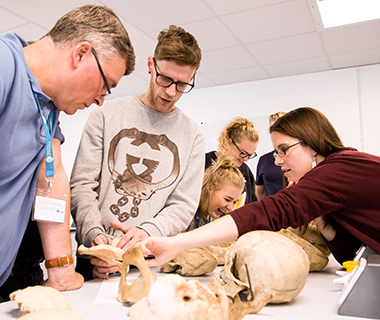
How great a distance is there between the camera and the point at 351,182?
117 centimetres

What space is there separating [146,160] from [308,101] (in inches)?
175

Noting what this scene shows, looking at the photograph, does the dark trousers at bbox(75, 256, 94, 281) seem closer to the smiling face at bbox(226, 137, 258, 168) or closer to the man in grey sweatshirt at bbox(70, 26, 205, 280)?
the man in grey sweatshirt at bbox(70, 26, 205, 280)

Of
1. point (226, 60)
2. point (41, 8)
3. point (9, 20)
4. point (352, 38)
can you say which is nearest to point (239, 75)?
point (226, 60)

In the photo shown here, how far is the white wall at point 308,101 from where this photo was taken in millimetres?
4938

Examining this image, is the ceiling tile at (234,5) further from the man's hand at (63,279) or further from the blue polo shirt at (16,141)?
the man's hand at (63,279)

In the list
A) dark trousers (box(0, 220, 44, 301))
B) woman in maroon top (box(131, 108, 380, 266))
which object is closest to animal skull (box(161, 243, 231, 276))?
woman in maroon top (box(131, 108, 380, 266))

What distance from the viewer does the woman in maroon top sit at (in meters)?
1.08

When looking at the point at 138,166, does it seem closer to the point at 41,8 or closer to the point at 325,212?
the point at 325,212

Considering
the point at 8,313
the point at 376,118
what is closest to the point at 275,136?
the point at 8,313

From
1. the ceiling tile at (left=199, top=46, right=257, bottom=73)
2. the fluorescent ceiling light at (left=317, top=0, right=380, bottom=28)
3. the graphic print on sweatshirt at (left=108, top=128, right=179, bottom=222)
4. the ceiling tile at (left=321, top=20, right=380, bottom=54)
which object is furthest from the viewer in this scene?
the ceiling tile at (left=199, top=46, right=257, bottom=73)

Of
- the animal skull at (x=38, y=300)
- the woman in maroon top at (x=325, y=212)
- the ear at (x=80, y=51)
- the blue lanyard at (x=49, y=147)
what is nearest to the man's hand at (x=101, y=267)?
the woman in maroon top at (x=325, y=212)

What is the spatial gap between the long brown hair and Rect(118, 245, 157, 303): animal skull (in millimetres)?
898

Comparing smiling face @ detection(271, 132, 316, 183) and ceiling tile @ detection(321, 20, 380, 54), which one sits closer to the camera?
smiling face @ detection(271, 132, 316, 183)

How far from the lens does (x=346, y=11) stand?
137 inches
